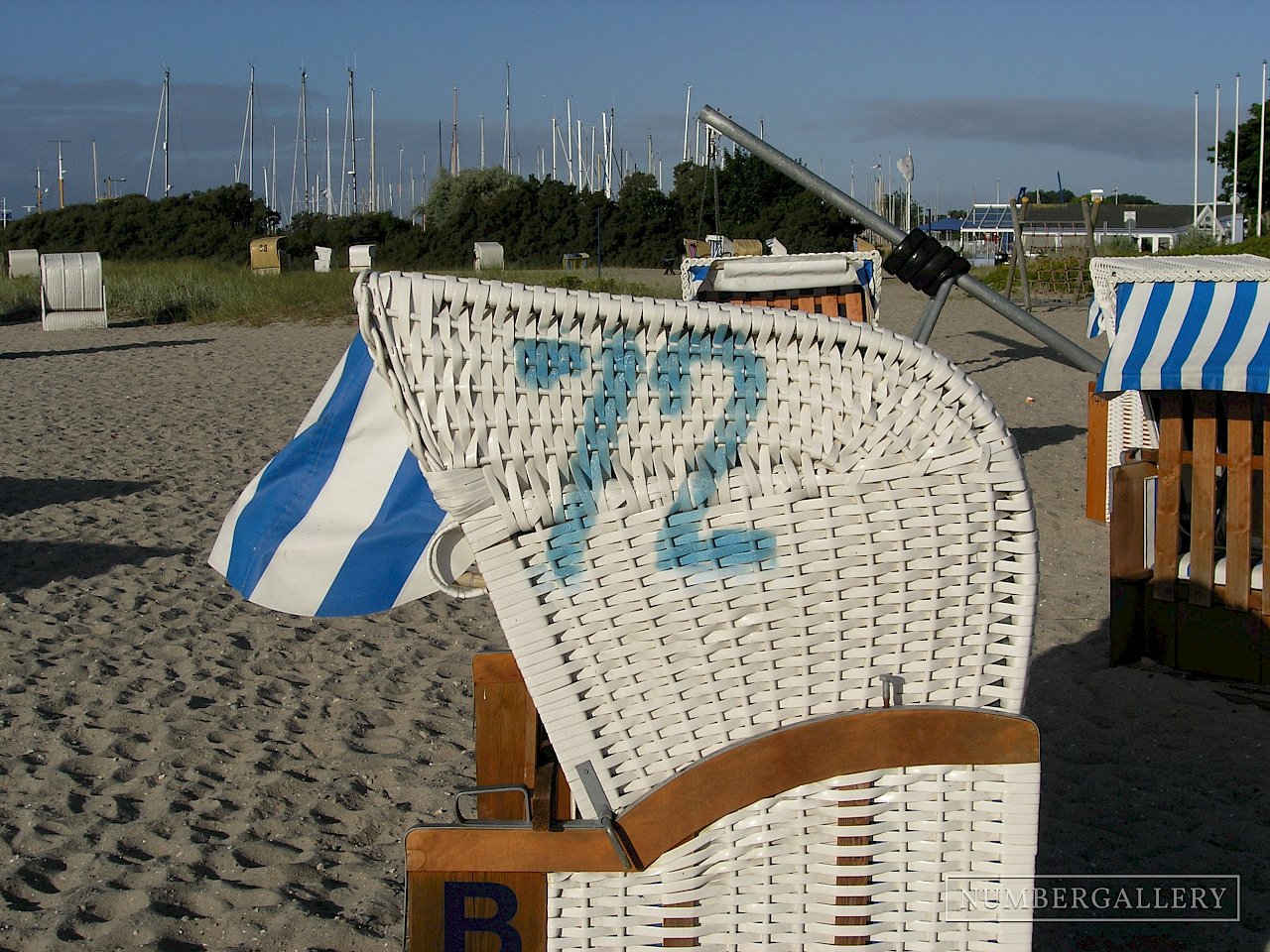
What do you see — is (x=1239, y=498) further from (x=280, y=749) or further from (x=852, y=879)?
(x=280, y=749)

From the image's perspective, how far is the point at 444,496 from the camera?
1.51 meters

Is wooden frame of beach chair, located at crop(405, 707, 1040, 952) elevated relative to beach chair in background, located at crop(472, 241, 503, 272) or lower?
lower

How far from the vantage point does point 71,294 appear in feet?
70.2

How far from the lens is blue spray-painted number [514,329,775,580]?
155cm

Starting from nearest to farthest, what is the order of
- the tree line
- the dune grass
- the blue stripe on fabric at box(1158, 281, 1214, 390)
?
1. the blue stripe on fabric at box(1158, 281, 1214, 390)
2. the dune grass
3. the tree line

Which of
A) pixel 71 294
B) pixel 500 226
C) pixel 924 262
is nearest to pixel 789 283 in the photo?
pixel 924 262

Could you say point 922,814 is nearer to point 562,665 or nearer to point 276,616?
point 562,665

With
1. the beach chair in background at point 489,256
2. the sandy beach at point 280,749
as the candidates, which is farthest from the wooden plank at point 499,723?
the beach chair in background at point 489,256

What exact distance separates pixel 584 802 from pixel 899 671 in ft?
1.52

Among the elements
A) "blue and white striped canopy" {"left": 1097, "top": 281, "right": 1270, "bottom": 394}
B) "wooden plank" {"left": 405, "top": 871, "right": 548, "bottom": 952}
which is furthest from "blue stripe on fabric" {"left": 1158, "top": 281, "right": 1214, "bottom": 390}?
"wooden plank" {"left": 405, "top": 871, "right": 548, "bottom": 952}

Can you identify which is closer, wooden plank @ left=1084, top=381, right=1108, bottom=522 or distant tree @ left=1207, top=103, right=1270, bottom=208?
wooden plank @ left=1084, top=381, right=1108, bottom=522

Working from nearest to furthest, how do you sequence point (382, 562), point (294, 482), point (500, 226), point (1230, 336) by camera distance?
point (382, 562) → point (294, 482) → point (1230, 336) → point (500, 226)

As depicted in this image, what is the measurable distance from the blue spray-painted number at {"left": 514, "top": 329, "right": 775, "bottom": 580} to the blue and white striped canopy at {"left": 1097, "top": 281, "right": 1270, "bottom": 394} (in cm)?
299

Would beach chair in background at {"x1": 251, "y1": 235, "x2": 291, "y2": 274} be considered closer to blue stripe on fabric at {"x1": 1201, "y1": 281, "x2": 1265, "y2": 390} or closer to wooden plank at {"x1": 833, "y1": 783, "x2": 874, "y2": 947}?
blue stripe on fabric at {"x1": 1201, "y1": 281, "x2": 1265, "y2": 390}
